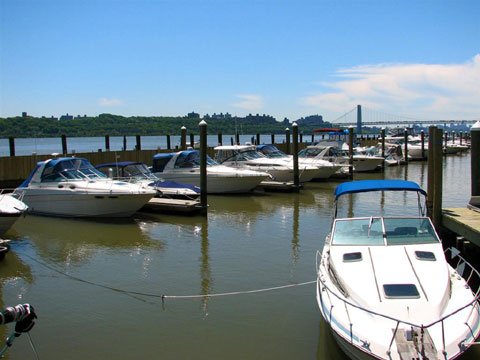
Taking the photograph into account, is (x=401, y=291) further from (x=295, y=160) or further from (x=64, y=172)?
(x=295, y=160)

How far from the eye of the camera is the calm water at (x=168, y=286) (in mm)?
8477

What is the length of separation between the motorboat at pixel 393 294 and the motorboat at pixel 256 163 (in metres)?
19.9

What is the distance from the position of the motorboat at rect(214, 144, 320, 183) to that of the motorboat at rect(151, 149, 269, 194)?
9.17 ft

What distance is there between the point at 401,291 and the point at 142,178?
52.4 ft

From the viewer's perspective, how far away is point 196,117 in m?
114

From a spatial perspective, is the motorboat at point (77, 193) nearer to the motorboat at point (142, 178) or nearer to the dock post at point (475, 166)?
the motorboat at point (142, 178)

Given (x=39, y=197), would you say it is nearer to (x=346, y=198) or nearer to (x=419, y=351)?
(x=346, y=198)

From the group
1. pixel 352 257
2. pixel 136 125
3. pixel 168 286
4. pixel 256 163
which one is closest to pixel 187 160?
pixel 256 163

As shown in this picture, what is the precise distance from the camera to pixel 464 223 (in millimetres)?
10859

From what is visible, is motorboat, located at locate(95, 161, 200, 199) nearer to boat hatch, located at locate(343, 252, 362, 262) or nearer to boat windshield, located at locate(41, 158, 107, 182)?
boat windshield, located at locate(41, 158, 107, 182)

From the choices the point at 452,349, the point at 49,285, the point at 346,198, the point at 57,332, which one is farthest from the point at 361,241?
the point at 346,198

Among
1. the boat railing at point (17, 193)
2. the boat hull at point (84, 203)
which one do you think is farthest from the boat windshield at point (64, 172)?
the boat railing at point (17, 193)

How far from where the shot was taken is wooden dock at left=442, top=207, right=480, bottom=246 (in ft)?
33.8

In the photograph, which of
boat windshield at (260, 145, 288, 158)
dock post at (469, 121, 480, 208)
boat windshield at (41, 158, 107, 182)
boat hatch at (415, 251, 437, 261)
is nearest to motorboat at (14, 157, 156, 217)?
boat windshield at (41, 158, 107, 182)
